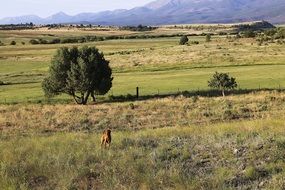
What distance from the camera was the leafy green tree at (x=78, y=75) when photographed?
52.7 m

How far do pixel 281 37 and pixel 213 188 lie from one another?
153761 mm


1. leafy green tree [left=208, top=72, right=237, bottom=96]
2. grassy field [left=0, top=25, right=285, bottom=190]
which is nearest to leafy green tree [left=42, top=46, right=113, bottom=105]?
grassy field [left=0, top=25, right=285, bottom=190]

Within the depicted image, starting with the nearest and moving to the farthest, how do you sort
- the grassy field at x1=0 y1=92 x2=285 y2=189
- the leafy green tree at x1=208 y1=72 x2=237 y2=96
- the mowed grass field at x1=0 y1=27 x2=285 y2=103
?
1. the grassy field at x1=0 y1=92 x2=285 y2=189
2. the leafy green tree at x1=208 y1=72 x2=237 y2=96
3. the mowed grass field at x1=0 y1=27 x2=285 y2=103

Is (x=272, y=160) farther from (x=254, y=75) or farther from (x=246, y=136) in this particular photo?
(x=254, y=75)

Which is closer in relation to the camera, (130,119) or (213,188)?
(213,188)

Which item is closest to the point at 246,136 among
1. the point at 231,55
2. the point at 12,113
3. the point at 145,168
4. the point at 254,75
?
the point at 145,168

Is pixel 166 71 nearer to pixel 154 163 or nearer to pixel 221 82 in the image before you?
pixel 221 82

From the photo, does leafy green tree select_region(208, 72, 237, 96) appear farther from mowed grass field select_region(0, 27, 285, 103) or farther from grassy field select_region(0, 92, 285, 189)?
grassy field select_region(0, 92, 285, 189)

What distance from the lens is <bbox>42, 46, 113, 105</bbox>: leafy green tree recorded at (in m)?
52.7

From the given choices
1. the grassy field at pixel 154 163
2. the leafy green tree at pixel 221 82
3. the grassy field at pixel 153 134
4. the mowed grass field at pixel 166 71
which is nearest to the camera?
the grassy field at pixel 154 163

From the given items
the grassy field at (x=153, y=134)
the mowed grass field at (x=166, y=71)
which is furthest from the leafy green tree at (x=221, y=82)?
the mowed grass field at (x=166, y=71)

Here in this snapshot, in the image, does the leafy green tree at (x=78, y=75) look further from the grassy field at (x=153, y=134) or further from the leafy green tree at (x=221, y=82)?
the leafy green tree at (x=221, y=82)

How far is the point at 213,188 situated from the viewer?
444 inches

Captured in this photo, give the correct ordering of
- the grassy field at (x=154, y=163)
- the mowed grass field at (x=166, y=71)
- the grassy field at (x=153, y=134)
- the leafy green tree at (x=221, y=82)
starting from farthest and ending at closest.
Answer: the mowed grass field at (x=166, y=71) → the leafy green tree at (x=221, y=82) → the grassy field at (x=153, y=134) → the grassy field at (x=154, y=163)
